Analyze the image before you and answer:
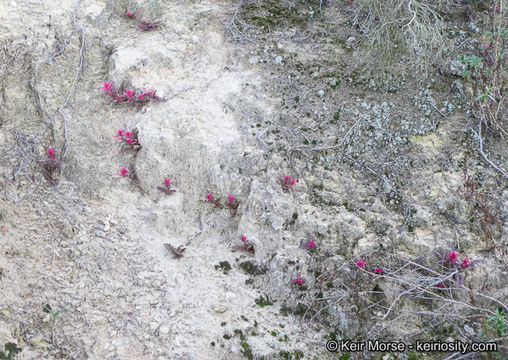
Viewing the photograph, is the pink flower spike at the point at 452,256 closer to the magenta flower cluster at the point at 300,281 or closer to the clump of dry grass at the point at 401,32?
the magenta flower cluster at the point at 300,281

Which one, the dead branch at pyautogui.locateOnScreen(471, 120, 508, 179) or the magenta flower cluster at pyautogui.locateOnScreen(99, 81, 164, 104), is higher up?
the dead branch at pyautogui.locateOnScreen(471, 120, 508, 179)

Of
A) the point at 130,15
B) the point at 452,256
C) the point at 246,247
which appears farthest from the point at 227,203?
the point at 130,15

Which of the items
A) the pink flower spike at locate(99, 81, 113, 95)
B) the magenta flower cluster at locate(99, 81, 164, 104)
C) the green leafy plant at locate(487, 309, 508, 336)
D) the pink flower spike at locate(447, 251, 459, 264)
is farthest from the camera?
the pink flower spike at locate(99, 81, 113, 95)

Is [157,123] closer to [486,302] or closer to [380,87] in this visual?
[380,87]

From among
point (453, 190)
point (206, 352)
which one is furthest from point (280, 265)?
point (453, 190)

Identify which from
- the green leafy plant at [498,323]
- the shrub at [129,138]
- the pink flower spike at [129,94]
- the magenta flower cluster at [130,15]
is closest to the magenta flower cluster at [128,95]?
the pink flower spike at [129,94]

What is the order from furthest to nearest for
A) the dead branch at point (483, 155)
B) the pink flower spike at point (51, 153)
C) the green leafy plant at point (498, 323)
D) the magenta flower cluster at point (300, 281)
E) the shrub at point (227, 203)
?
the pink flower spike at point (51, 153)
the shrub at point (227, 203)
the dead branch at point (483, 155)
the magenta flower cluster at point (300, 281)
the green leafy plant at point (498, 323)

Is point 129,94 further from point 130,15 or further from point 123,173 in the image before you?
point 130,15

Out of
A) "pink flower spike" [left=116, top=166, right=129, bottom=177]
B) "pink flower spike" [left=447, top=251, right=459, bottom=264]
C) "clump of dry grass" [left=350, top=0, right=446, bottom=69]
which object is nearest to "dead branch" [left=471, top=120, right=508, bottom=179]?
"clump of dry grass" [left=350, top=0, right=446, bottom=69]

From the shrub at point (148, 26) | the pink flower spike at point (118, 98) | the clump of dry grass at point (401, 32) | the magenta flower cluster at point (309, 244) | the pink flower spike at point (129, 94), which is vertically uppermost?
the clump of dry grass at point (401, 32)

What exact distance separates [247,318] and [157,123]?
8.70ft

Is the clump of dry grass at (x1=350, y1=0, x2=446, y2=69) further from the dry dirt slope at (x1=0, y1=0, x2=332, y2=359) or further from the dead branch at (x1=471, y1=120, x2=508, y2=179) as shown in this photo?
the dry dirt slope at (x1=0, y1=0, x2=332, y2=359)

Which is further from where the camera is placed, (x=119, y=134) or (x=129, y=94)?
(x=129, y=94)

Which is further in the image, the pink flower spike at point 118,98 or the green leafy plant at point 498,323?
the pink flower spike at point 118,98
